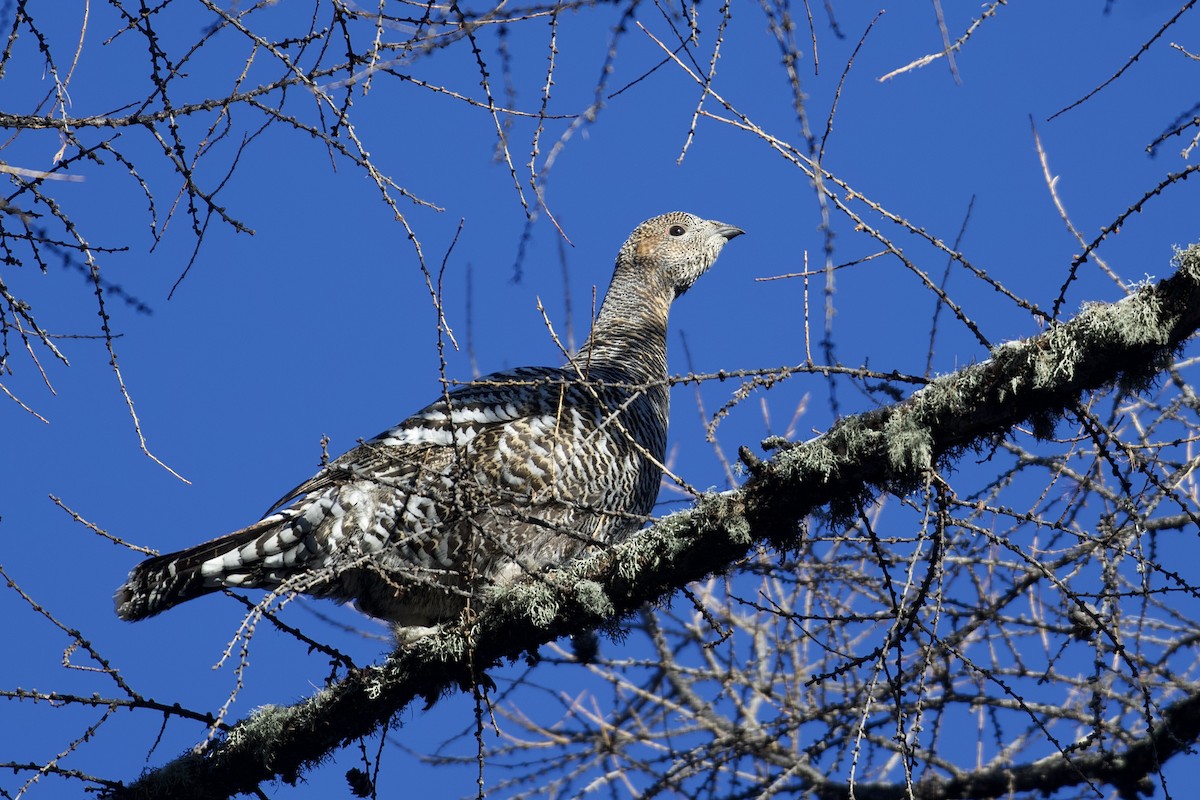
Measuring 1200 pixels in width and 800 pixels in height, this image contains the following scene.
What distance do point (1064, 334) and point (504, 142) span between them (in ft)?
5.32

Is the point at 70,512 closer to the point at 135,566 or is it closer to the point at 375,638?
the point at 135,566

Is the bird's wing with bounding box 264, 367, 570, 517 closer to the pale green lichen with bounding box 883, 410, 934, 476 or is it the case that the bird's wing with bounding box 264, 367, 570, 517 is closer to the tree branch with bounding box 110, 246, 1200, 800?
the tree branch with bounding box 110, 246, 1200, 800

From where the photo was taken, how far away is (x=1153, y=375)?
3160 millimetres

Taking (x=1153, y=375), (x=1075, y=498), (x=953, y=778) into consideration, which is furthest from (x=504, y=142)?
(x=953, y=778)

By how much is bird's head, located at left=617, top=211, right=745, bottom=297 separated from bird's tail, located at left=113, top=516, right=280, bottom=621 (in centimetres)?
396

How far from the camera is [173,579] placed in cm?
443

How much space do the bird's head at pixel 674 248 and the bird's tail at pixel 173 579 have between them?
3962mm

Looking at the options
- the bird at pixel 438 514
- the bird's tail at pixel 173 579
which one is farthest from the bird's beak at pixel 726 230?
the bird's tail at pixel 173 579

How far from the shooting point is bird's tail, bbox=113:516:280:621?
4.43 metres

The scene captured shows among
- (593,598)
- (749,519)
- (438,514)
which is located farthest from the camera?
(438,514)

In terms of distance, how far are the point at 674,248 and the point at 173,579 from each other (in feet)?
14.5

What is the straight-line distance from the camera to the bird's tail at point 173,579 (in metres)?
4.43

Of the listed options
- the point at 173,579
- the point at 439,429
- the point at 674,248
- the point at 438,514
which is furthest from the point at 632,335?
the point at 173,579

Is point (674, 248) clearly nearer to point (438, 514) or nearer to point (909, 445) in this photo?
point (438, 514)
